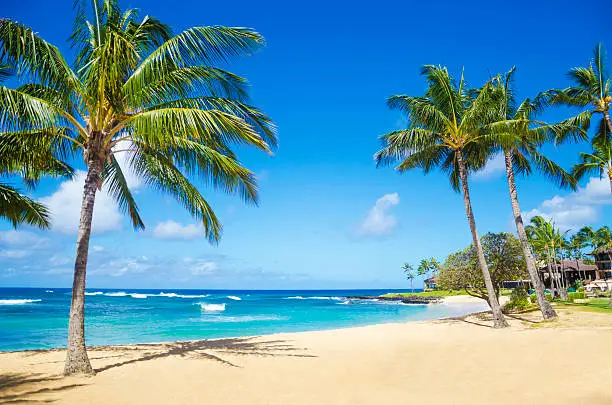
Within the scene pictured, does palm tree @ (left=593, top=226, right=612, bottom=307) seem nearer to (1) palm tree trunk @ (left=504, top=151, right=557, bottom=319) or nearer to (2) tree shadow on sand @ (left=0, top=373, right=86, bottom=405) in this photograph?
(1) palm tree trunk @ (left=504, top=151, right=557, bottom=319)

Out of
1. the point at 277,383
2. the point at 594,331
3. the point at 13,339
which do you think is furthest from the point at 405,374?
the point at 13,339

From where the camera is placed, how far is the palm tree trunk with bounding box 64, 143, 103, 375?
23.6 ft

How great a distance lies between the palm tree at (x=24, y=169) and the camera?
739cm

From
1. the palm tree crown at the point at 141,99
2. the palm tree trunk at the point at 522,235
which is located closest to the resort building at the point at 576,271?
the palm tree trunk at the point at 522,235

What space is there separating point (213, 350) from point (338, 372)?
4.12 m

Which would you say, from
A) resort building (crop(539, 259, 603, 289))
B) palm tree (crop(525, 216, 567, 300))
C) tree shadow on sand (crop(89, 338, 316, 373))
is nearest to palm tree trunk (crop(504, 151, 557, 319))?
tree shadow on sand (crop(89, 338, 316, 373))

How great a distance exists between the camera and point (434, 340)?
1181 centimetres

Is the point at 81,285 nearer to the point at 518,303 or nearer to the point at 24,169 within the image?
the point at 24,169

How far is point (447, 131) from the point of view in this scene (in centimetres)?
1480

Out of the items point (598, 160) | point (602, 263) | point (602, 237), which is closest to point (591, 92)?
point (598, 160)

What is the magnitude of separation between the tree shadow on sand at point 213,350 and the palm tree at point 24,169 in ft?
13.0

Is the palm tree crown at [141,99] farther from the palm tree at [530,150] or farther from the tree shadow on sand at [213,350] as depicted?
the palm tree at [530,150]

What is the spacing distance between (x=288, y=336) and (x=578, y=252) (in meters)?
63.1

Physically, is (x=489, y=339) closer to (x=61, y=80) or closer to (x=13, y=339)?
(x=61, y=80)
